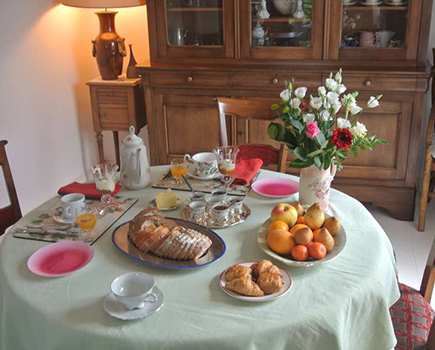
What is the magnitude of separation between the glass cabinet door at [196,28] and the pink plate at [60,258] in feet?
6.40

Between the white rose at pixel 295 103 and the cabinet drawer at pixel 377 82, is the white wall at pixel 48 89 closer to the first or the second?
the cabinet drawer at pixel 377 82

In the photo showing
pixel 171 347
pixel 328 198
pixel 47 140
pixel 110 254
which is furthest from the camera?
pixel 47 140

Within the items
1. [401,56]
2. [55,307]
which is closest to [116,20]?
[401,56]

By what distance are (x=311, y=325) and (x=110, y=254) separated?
60 centimetres

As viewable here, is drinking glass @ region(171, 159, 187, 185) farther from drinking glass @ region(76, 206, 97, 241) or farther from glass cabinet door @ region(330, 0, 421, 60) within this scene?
glass cabinet door @ region(330, 0, 421, 60)

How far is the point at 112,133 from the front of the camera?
12.4 ft

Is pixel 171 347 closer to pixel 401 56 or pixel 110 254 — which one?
pixel 110 254

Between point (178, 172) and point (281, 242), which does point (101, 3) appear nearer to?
point (178, 172)

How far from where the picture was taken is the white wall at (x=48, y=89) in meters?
2.97

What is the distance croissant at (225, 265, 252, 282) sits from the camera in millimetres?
1216

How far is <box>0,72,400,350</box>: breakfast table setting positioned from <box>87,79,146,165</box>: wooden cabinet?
1562mm

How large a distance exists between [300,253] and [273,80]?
70.4 inches

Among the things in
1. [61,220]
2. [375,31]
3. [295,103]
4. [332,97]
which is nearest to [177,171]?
[61,220]

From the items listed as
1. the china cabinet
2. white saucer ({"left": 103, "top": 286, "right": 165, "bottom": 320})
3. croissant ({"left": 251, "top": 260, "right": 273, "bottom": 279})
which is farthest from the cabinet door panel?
white saucer ({"left": 103, "top": 286, "right": 165, "bottom": 320})
